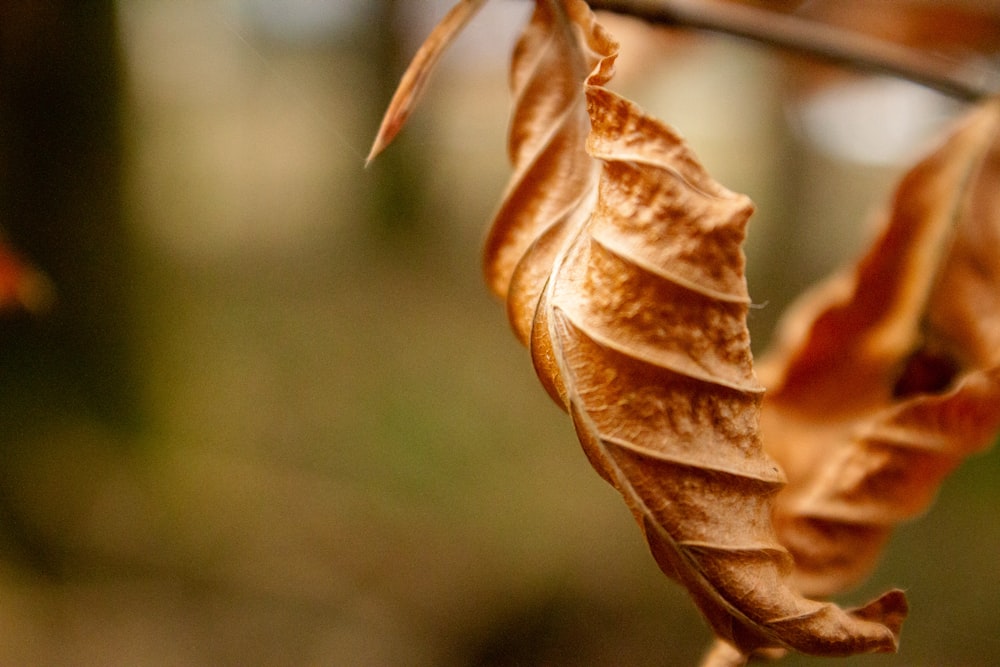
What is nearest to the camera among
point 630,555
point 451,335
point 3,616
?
point 3,616

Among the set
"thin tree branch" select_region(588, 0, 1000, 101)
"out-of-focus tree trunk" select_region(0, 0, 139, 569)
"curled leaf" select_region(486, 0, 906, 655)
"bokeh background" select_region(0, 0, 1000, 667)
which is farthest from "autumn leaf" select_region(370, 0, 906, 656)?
"out-of-focus tree trunk" select_region(0, 0, 139, 569)

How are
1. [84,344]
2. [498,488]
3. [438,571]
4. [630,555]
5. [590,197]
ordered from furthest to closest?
[498,488] < [630,555] < [438,571] < [84,344] < [590,197]

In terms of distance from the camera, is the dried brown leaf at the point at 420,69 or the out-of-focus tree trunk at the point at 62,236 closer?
the dried brown leaf at the point at 420,69

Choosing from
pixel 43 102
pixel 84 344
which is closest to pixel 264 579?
pixel 84 344

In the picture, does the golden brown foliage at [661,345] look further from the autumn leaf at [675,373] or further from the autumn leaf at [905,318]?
the autumn leaf at [905,318]

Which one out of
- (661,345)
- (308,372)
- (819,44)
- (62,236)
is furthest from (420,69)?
(308,372)

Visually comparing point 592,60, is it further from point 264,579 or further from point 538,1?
point 264,579

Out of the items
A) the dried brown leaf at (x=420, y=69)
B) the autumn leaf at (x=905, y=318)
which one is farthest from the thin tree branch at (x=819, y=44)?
the dried brown leaf at (x=420, y=69)

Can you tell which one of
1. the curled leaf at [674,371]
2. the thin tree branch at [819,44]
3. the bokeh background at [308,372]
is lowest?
the bokeh background at [308,372]
